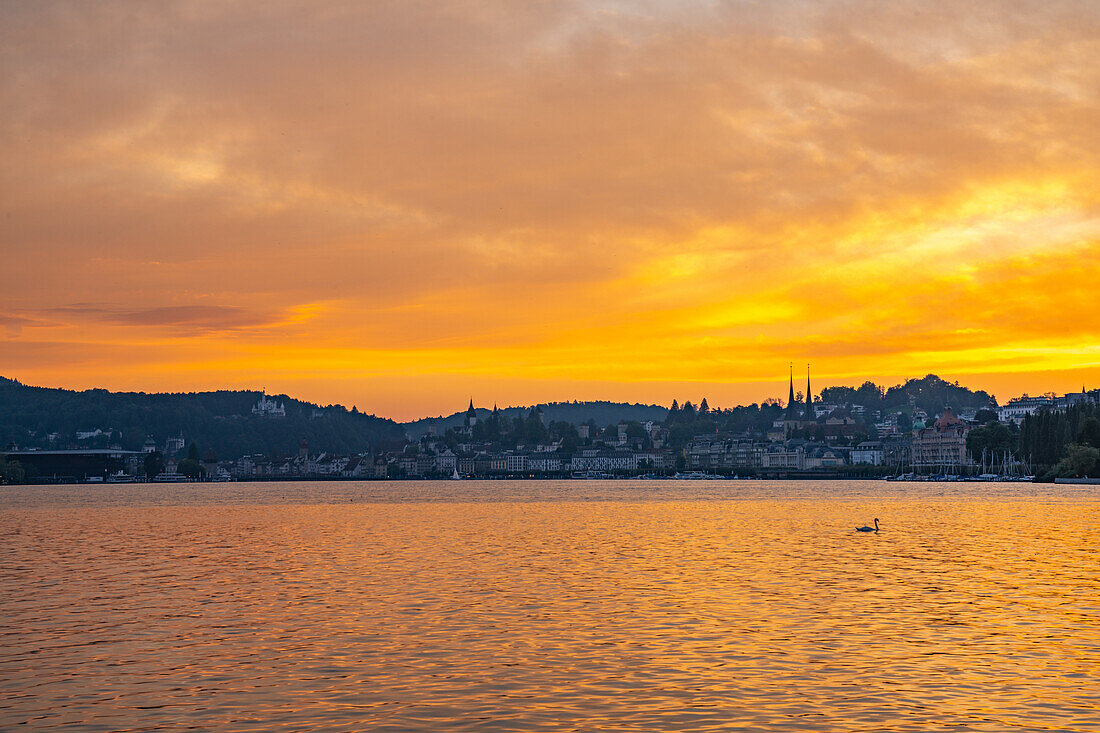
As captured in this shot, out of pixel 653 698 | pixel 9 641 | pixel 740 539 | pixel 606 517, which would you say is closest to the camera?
pixel 653 698

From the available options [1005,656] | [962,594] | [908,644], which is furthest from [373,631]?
[962,594]

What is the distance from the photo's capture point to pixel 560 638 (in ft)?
105

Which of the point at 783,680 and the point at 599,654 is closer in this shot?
the point at 783,680

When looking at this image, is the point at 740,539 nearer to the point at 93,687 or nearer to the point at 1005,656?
the point at 1005,656

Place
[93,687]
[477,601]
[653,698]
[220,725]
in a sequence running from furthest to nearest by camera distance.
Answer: [477,601] → [93,687] → [653,698] → [220,725]

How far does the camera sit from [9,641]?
3212 cm

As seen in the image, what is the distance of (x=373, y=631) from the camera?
3350 centimetres

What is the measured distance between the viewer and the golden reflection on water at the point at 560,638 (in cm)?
2319

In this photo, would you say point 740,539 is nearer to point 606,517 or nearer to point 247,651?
point 606,517

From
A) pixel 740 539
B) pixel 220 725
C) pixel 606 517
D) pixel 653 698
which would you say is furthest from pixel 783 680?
pixel 606 517

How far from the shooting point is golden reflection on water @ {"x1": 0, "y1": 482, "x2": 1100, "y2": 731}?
23.2 m

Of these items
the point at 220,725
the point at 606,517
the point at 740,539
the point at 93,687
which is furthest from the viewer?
the point at 606,517

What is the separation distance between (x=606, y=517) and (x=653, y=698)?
85831mm

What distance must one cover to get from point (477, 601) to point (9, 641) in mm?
14495
